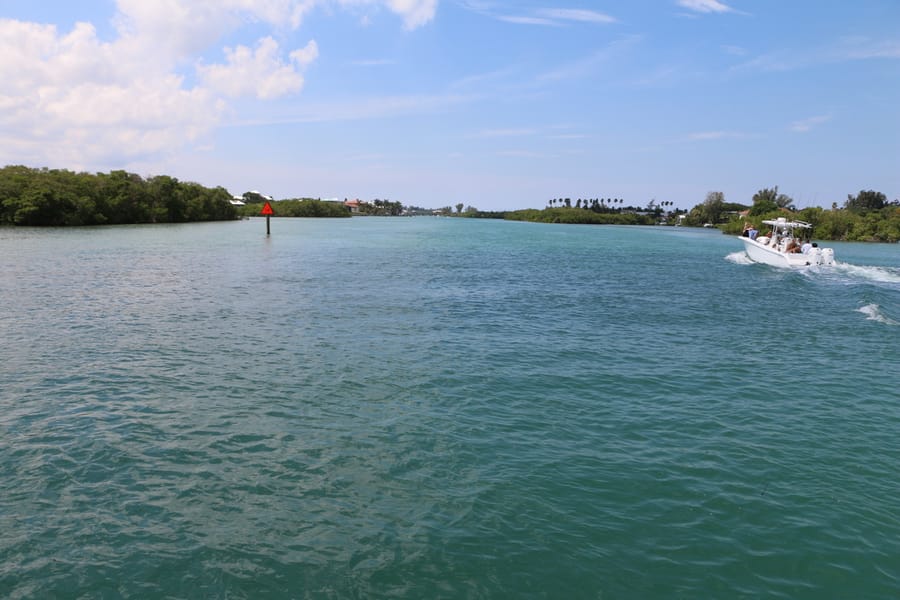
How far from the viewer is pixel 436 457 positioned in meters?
10.3

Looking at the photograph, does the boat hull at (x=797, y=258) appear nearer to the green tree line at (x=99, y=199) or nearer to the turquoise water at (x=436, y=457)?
the turquoise water at (x=436, y=457)

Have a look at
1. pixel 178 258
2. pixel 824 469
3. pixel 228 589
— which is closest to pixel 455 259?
pixel 178 258

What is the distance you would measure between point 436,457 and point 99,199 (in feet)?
392

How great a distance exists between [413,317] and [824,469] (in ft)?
52.2

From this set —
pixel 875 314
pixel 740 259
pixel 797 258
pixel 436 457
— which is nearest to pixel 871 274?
pixel 797 258

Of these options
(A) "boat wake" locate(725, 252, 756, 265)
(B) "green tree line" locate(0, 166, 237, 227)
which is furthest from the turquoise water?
(B) "green tree line" locate(0, 166, 237, 227)

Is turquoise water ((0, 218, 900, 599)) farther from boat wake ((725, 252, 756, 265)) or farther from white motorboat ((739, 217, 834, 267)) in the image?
boat wake ((725, 252, 756, 265))

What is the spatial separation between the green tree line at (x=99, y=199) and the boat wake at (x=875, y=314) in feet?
344

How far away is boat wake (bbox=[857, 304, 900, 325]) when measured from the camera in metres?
26.5

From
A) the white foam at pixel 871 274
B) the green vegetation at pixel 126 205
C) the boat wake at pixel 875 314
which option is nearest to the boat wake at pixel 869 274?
the white foam at pixel 871 274

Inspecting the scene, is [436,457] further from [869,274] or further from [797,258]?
[869,274]

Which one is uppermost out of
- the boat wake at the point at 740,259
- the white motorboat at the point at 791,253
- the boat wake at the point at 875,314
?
the white motorboat at the point at 791,253

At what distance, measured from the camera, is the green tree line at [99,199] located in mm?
87875

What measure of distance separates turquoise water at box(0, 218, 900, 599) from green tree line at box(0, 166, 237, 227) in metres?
83.9
